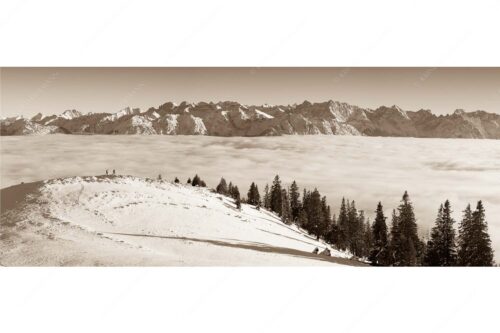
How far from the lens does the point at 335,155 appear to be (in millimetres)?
46906

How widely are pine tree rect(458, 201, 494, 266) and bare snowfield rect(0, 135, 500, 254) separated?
979 millimetres

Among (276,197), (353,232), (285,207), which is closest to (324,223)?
(353,232)

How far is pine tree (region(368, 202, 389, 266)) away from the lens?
116 feet

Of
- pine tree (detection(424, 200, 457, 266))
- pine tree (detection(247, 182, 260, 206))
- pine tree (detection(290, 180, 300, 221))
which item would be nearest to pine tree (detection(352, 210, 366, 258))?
pine tree (detection(290, 180, 300, 221))

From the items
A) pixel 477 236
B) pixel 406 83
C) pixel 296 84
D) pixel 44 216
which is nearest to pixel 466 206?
pixel 477 236

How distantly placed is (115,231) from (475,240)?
2417 centimetres

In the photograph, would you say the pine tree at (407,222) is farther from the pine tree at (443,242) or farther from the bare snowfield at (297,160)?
the pine tree at (443,242)

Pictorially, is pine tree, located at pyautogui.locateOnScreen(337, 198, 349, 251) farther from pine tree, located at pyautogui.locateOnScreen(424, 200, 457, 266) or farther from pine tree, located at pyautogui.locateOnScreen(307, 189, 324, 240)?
pine tree, located at pyautogui.locateOnScreen(424, 200, 457, 266)

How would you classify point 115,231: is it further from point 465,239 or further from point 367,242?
point 367,242

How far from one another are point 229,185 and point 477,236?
40.9 m

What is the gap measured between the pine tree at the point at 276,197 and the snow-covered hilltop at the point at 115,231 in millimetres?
34154

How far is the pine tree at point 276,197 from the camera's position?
70.4 metres

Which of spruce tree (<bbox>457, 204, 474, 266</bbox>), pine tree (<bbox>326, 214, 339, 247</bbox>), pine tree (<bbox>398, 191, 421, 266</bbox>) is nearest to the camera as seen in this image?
spruce tree (<bbox>457, 204, 474, 266</bbox>)

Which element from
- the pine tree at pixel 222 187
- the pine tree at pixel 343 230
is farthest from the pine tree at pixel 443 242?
the pine tree at pixel 222 187
